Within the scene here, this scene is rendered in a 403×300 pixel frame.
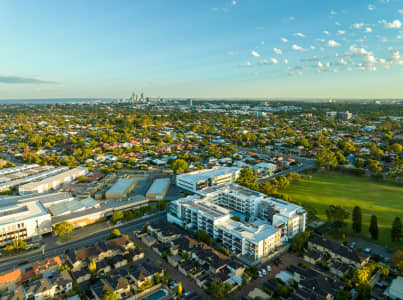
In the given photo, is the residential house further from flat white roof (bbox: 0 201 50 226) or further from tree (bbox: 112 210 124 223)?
tree (bbox: 112 210 124 223)

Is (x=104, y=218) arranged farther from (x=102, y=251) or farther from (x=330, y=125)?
(x=330, y=125)

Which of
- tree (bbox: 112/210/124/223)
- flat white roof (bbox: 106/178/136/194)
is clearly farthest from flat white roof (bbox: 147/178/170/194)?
tree (bbox: 112/210/124/223)

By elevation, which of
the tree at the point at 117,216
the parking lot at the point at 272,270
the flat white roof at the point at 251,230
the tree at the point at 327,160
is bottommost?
the parking lot at the point at 272,270

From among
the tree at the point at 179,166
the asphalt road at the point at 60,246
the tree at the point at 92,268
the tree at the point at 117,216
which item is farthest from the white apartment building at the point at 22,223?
the tree at the point at 179,166

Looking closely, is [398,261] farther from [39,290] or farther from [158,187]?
[158,187]

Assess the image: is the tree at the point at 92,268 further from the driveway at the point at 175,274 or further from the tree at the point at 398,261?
the tree at the point at 398,261

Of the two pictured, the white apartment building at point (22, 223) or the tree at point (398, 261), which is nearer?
the tree at point (398, 261)

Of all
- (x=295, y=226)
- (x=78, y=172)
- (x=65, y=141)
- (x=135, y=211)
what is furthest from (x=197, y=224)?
(x=65, y=141)
